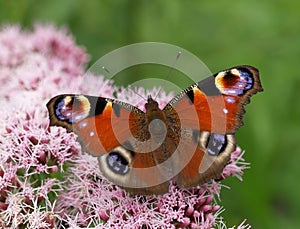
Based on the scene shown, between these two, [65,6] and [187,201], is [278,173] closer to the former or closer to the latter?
[187,201]

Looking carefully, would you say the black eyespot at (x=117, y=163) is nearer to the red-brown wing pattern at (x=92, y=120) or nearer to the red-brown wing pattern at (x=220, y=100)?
the red-brown wing pattern at (x=92, y=120)

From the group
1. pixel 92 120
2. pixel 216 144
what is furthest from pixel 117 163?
pixel 216 144

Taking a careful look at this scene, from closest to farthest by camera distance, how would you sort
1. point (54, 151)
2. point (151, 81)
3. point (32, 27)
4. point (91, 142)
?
point (91, 142) < point (54, 151) < point (151, 81) < point (32, 27)

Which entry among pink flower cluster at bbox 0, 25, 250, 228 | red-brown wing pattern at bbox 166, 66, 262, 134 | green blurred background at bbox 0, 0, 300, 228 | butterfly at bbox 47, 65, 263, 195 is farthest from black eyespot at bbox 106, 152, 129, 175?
green blurred background at bbox 0, 0, 300, 228

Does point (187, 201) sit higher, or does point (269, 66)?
point (269, 66)

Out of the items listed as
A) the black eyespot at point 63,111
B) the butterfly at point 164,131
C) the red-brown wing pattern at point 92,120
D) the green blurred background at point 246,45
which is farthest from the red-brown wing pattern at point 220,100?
the green blurred background at point 246,45

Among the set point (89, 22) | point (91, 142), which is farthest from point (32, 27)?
point (91, 142)

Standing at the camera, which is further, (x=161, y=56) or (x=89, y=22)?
(x=89, y=22)

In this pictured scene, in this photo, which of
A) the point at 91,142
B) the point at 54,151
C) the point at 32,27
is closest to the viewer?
the point at 91,142
